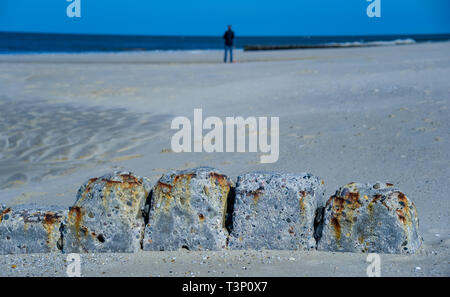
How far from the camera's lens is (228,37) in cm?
1898

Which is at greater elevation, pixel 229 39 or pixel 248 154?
pixel 229 39

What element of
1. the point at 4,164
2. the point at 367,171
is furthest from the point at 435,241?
the point at 4,164

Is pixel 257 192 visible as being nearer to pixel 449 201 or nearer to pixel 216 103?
pixel 449 201

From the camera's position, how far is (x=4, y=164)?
625 cm

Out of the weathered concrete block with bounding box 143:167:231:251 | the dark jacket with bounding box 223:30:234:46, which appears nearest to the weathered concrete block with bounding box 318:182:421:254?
the weathered concrete block with bounding box 143:167:231:251

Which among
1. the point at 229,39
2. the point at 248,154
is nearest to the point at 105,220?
the point at 248,154

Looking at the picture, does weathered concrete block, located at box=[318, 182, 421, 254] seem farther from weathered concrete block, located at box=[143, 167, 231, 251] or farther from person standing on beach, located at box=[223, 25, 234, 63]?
person standing on beach, located at box=[223, 25, 234, 63]

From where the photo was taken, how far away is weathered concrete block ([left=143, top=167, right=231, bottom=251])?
3152 mm

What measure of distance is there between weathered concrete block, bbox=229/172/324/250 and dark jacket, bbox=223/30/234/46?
16.1 metres

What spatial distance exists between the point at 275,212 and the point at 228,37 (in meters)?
16.5

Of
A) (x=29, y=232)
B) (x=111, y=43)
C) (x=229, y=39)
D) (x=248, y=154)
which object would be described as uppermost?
(x=111, y=43)

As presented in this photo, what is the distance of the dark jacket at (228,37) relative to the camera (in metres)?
18.7

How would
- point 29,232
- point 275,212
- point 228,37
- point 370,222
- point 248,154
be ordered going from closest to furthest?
point 370,222 → point 275,212 → point 29,232 → point 248,154 → point 228,37

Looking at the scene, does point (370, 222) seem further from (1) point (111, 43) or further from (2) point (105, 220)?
(1) point (111, 43)
